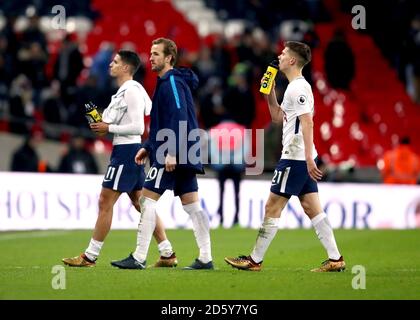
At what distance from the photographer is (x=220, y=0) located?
33031 mm

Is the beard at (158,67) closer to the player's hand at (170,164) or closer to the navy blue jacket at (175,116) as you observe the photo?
the navy blue jacket at (175,116)

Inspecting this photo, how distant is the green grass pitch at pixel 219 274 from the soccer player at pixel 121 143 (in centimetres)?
44

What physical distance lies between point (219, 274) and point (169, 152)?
4.57 ft

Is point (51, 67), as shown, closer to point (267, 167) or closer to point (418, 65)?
point (267, 167)

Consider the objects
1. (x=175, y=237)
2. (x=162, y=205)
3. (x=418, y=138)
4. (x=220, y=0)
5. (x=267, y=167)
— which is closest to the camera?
(x=175, y=237)

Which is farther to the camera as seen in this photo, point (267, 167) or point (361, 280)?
point (267, 167)

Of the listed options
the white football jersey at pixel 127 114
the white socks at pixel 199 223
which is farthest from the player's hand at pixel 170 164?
the white football jersey at pixel 127 114

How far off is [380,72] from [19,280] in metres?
16.2

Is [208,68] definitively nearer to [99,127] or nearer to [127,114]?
[127,114]

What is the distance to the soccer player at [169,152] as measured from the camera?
41.3 feet

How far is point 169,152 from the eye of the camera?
41.2 feet

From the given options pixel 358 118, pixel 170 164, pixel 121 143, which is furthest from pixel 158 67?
pixel 358 118
